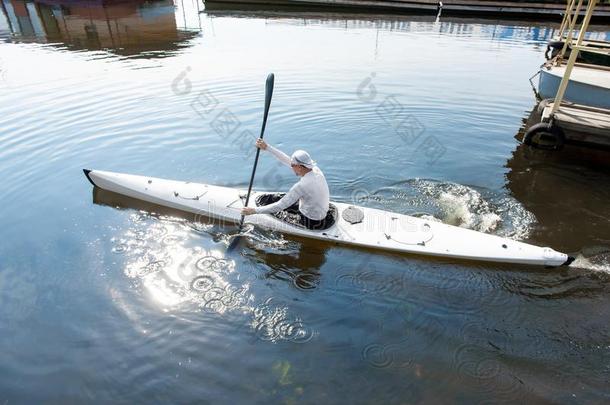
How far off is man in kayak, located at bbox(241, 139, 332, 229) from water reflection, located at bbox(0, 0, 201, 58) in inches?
677

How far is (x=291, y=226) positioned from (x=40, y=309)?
13.6 feet

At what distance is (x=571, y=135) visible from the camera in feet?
30.8

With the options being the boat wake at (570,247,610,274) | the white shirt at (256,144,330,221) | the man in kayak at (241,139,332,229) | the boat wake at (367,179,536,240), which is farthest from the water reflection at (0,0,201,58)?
the boat wake at (570,247,610,274)

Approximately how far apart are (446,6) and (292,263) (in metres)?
35.8

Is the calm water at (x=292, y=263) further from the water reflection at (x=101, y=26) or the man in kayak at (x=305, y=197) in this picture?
the water reflection at (x=101, y=26)

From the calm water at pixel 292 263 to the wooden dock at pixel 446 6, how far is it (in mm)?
20714

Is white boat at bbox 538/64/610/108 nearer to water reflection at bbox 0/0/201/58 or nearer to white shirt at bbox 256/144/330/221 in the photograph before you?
white shirt at bbox 256/144/330/221

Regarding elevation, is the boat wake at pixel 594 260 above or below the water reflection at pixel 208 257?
above

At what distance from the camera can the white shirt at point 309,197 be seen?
20.4 ft

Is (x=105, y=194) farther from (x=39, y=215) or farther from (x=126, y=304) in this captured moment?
(x=126, y=304)

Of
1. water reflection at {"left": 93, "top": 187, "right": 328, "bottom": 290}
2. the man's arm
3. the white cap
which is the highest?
the white cap

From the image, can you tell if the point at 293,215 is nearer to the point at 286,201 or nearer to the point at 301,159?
the point at 286,201

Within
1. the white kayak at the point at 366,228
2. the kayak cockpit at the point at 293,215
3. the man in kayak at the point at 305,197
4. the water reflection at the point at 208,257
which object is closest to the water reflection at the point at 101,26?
the white kayak at the point at 366,228

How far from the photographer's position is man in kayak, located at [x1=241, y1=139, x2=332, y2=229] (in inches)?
241
